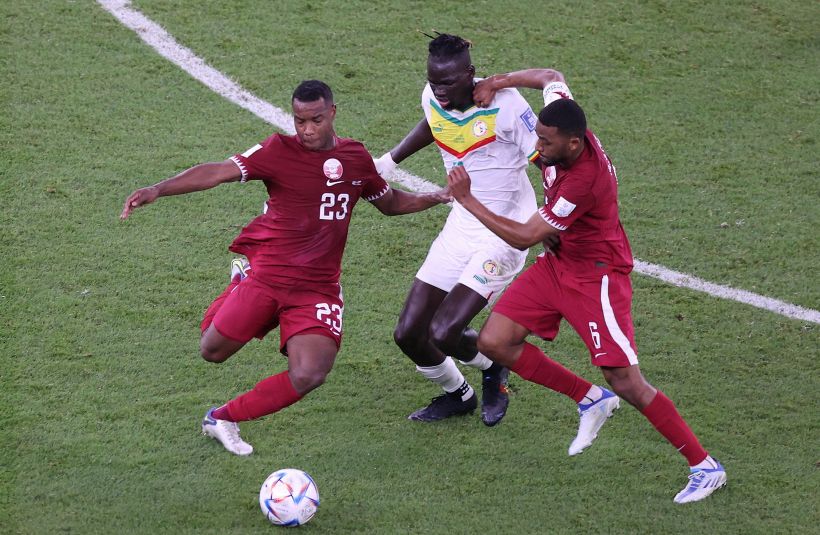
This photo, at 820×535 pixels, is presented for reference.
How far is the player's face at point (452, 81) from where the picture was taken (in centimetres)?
633

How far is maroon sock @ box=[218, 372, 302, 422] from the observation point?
600cm

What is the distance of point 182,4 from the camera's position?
36.5ft

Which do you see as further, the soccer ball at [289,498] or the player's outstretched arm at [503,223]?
the player's outstretched arm at [503,223]

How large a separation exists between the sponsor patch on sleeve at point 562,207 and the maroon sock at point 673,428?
110 centimetres

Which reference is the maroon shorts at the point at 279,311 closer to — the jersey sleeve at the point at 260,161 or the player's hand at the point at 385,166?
the jersey sleeve at the point at 260,161

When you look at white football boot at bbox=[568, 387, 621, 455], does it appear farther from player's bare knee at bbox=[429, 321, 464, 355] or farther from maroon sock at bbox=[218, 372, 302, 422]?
maroon sock at bbox=[218, 372, 302, 422]

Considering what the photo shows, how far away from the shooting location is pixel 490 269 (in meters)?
6.47

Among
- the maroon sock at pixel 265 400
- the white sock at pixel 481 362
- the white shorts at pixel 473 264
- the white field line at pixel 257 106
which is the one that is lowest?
the white field line at pixel 257 106

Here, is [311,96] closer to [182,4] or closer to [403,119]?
[403,119]

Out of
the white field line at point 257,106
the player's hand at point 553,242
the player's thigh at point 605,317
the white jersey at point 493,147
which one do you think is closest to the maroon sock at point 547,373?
the player's thigh at point 605,317

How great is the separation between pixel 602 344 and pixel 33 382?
3.37 m

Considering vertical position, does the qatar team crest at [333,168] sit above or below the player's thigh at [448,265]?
above

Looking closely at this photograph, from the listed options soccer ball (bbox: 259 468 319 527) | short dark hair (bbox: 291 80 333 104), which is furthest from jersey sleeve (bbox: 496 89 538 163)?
soccer ball (bbox: 259 468 319 527)

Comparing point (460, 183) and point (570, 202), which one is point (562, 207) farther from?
point (460, 183)
